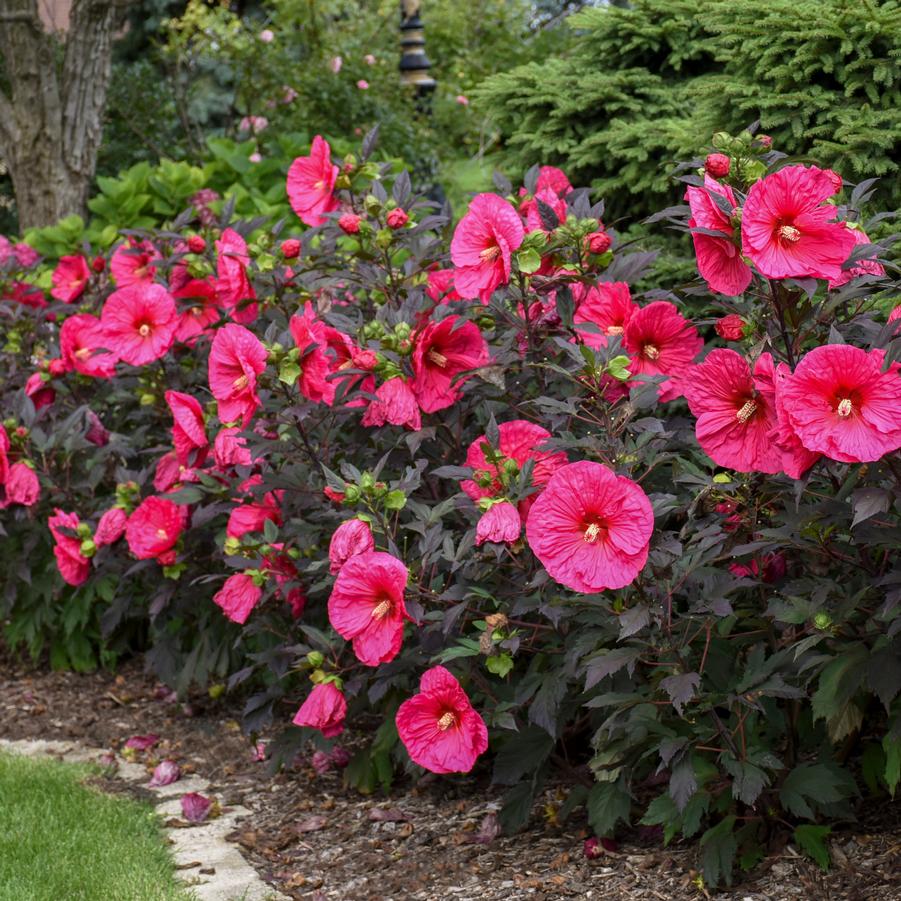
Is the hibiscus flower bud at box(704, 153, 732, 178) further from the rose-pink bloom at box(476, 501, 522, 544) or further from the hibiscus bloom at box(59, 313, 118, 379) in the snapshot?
the hibiscus bloom at box(59, 313, 118, 379)

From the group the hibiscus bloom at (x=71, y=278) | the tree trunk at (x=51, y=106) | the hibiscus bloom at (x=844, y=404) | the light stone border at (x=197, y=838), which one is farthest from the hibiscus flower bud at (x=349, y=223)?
the tree trunk at (x=51, y=106)

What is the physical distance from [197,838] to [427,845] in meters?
0.59

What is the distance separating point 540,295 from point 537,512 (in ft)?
2.46

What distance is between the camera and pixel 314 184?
324 cm

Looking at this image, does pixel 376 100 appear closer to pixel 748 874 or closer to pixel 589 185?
pixel 589 185

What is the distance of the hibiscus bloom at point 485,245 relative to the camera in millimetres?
2559

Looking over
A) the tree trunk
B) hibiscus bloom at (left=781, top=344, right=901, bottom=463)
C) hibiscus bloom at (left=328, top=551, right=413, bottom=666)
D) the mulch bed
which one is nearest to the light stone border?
the mulch bed

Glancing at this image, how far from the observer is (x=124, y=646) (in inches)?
172

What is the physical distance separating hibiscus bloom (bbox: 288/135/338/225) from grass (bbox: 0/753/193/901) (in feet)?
5.13

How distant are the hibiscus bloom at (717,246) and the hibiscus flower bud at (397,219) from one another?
90cm

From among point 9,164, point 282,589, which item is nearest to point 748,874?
point 282,589

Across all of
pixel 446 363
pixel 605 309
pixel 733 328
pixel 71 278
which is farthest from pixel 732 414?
pixel 71 278

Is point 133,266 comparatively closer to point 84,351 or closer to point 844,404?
point 84,351

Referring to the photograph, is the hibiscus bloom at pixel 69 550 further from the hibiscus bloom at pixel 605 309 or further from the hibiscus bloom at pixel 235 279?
the hibiscus bloom at pixel 605 309
